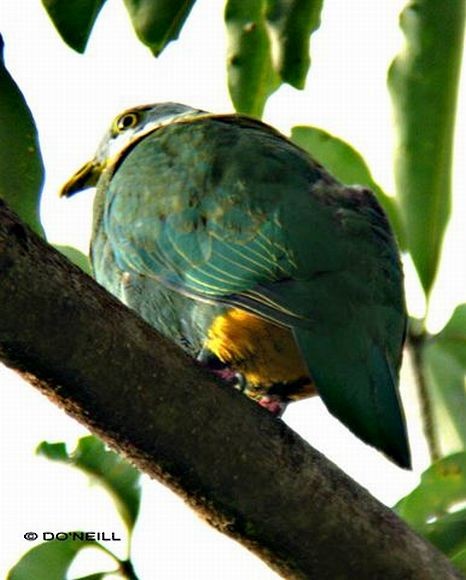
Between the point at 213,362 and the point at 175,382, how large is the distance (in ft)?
→ 3.27

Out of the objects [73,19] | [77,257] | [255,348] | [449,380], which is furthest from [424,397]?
[77,257]

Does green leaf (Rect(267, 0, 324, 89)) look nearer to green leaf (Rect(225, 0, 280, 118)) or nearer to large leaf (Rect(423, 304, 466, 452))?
green leaf (Rect(225, 0, 280, 118))

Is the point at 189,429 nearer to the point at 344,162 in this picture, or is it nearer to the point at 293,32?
the point at 293,32

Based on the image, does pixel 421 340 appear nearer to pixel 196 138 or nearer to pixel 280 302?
pixel 280 302

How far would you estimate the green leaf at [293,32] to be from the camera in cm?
263

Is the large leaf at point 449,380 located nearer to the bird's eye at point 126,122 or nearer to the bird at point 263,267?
the bird at point 263,267

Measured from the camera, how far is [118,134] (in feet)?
14.9

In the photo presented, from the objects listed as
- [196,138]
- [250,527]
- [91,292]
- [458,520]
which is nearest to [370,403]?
[458,520]

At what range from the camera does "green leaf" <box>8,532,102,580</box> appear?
2619 mm

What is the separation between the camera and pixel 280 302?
282cm

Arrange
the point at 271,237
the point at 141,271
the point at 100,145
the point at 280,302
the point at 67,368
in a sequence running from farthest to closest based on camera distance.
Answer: the point at 100,145 → the point at 141,271 → the point at 271,237 → the point at 280,302 → the point at 67,368

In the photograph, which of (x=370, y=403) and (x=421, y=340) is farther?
(x=421, y=340)

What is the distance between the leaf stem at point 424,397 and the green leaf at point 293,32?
0.73 m

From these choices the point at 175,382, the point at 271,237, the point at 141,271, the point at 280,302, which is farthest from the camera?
the point at 141,271
